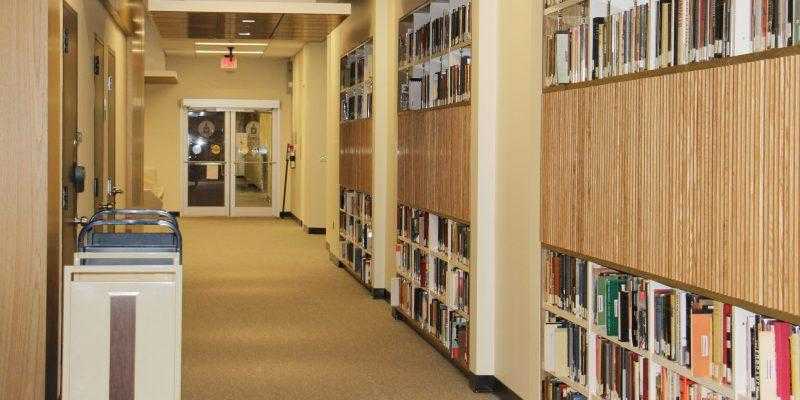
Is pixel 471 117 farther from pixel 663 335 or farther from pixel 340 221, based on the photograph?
pixel 340 221

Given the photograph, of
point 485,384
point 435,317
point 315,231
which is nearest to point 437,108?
point 435,317

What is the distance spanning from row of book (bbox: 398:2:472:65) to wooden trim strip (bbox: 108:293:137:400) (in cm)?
317

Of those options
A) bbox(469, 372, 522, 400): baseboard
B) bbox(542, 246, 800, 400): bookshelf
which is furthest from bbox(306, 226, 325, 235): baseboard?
bbox(542, 246, 800, 400): bookshelf

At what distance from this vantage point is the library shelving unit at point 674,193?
3.28 meters

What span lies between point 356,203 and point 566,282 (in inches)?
253

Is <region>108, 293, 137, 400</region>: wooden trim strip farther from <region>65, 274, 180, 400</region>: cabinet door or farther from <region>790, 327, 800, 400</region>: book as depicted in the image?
<region>790, 327, 800, 400</region>: book

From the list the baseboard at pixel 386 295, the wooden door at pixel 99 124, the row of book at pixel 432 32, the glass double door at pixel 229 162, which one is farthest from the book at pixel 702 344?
the glass double door at pixel 229 162

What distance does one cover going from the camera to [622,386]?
4449mm

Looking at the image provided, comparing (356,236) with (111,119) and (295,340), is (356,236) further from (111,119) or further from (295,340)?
(111,119)

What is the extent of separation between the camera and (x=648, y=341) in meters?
4.19

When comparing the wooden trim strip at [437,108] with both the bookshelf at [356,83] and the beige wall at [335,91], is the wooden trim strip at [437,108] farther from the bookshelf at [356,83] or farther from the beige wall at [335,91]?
the beige wall at [335,91]

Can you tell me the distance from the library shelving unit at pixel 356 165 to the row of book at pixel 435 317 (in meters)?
A: 1.46

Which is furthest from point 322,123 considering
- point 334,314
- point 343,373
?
point 343,373

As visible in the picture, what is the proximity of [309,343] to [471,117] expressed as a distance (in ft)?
7.80
